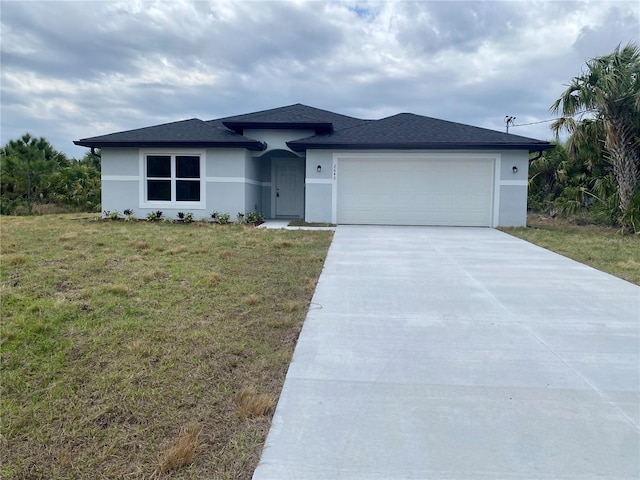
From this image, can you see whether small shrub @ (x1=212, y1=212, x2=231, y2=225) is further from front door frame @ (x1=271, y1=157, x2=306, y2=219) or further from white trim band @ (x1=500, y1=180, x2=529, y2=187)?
white trim band @ (x1=500, y1=180, x2=529, y2=187)

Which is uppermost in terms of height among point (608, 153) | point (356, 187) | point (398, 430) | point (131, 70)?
point (131, 70)

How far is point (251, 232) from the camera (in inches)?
501

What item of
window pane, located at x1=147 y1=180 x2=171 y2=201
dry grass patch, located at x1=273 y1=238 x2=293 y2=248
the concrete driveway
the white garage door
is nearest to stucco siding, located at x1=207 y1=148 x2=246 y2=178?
window pane, located at x1=147 y1=180 x2=171 y2=201

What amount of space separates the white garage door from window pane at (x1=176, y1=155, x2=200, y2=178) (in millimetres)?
4977

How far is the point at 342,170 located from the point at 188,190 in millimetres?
5459

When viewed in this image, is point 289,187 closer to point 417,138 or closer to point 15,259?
point 417,138

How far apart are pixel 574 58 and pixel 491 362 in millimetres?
17158

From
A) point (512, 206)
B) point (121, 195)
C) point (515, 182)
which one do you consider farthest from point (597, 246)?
point (121, 195)

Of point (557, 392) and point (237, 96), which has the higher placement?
point (237, 96)

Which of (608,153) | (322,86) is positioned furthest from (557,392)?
(322,86)

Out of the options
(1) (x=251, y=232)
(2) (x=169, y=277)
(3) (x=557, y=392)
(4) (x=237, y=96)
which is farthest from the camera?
(4) (x=237, y=96)

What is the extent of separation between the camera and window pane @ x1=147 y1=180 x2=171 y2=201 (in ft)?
53.1

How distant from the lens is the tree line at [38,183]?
1881 centimetres

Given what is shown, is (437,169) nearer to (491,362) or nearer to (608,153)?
(608,153)
